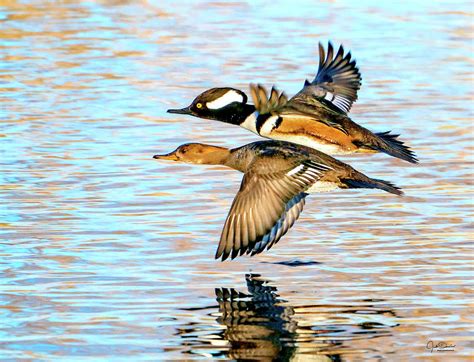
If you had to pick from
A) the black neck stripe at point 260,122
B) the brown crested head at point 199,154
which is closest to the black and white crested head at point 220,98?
the black neck stripe at point 260,122

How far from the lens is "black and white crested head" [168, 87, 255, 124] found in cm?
1115

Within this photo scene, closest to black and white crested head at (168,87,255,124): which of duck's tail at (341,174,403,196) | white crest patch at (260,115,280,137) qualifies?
white crest patch at (260,115,280,137)

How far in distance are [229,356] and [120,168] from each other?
4901 millimetres

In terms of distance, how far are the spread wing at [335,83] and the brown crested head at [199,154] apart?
139 centimetres

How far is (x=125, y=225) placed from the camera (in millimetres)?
9922

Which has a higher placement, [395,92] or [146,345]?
[395,92]

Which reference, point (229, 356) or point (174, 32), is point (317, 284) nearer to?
point (229, 356)

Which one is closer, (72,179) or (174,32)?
(72,179)

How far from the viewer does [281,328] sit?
7.65m

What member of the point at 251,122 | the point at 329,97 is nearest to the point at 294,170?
the point at 251,122

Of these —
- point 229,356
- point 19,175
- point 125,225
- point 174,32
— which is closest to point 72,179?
point 19,175

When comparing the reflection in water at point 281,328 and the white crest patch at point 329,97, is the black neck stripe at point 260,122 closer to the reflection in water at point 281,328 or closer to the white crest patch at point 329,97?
the white crest patch at point 329,97

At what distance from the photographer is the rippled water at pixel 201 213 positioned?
7.58 m

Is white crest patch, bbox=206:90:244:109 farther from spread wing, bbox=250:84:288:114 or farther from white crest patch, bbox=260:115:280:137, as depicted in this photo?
spread wing, bbox=250:84:288:114
